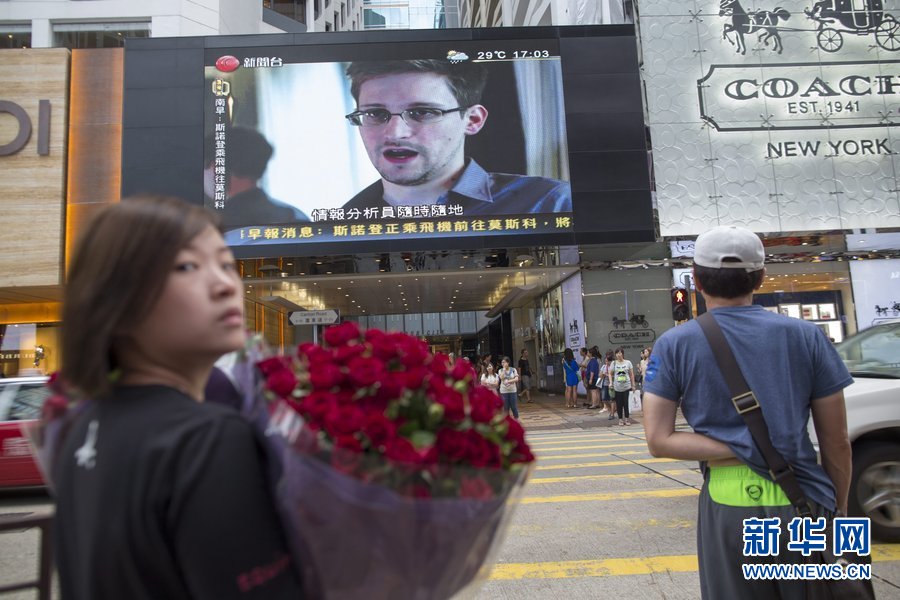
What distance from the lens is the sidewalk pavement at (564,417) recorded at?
14789 millimetres

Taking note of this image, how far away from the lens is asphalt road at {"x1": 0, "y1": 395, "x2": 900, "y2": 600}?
14.2 feet

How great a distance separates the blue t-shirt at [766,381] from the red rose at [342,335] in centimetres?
142

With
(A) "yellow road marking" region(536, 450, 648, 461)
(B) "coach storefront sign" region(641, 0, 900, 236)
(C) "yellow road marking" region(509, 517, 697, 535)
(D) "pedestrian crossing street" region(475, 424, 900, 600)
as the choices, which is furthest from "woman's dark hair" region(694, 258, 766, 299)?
(B) "coach storefront sign" region(641, 0, 900, 236)

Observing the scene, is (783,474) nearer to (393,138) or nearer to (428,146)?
(428,146)

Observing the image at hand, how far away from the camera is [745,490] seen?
210cm

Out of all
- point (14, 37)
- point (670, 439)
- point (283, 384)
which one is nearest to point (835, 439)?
point (670, 439)

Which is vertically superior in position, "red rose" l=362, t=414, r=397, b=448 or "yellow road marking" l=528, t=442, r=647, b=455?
"red rose" l=362, t=414, r=397, b=448

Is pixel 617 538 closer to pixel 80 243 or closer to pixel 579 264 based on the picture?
pixel 80 243

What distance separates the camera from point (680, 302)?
1616 cm

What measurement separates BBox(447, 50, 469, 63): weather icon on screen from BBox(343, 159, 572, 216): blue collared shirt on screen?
3.36 metres

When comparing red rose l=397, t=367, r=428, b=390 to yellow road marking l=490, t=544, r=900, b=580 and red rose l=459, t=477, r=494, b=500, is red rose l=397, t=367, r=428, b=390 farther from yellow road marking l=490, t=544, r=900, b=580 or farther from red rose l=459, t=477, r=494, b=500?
yellow road marking l=490, t=544, r=900, b=580

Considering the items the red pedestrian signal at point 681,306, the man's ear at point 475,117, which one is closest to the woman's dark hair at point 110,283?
the red pedestrian signal at point 681,306

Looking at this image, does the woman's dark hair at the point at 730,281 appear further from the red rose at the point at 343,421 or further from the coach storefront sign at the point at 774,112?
the coach storefront sign at the point at 774,112

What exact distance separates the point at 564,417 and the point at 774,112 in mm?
12585
